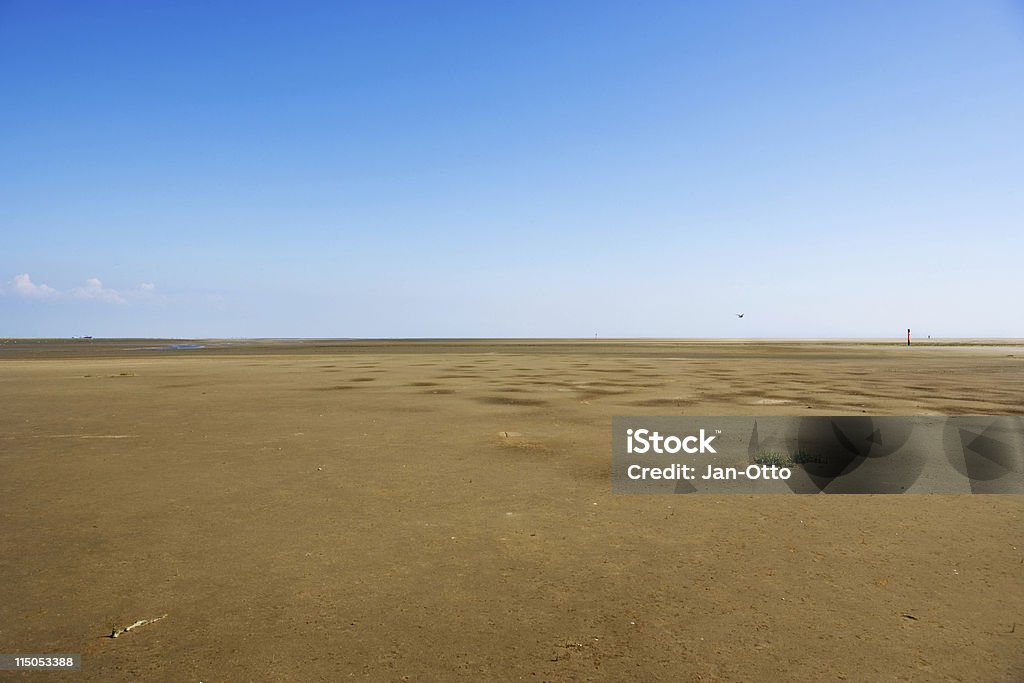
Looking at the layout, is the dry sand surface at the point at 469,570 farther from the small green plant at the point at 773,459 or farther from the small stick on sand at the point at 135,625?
the small green plant at the point at 773,459

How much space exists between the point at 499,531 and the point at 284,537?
2355 millimetres

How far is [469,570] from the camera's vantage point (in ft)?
16.8

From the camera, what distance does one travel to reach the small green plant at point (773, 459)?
357 inches

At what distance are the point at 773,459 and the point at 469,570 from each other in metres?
6.35

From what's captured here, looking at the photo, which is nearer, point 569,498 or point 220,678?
point 220,678

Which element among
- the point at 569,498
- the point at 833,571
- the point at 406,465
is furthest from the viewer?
the point at 406,465

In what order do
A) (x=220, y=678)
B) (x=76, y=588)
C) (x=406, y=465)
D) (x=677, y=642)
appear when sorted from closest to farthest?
(x=220, y=678)
(x=677, y=642)
(x=76, y=588)
(x=406, y=465)

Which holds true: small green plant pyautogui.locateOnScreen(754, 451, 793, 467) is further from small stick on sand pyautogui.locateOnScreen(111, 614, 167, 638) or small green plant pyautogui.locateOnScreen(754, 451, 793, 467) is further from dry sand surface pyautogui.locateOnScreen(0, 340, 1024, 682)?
small stick on sand pyautogui.locateOnScreen(111, 614, 167, 638)

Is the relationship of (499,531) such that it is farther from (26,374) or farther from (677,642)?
(26,374)

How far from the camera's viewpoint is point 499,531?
612cm

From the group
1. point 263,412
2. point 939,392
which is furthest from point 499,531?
point 939,392

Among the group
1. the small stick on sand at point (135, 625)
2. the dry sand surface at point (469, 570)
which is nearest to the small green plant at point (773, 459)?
the dry sand surface at point (469, 570)

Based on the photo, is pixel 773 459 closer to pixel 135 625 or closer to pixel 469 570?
pixel 469 570

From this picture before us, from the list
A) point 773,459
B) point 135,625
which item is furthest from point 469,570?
point 773,459
